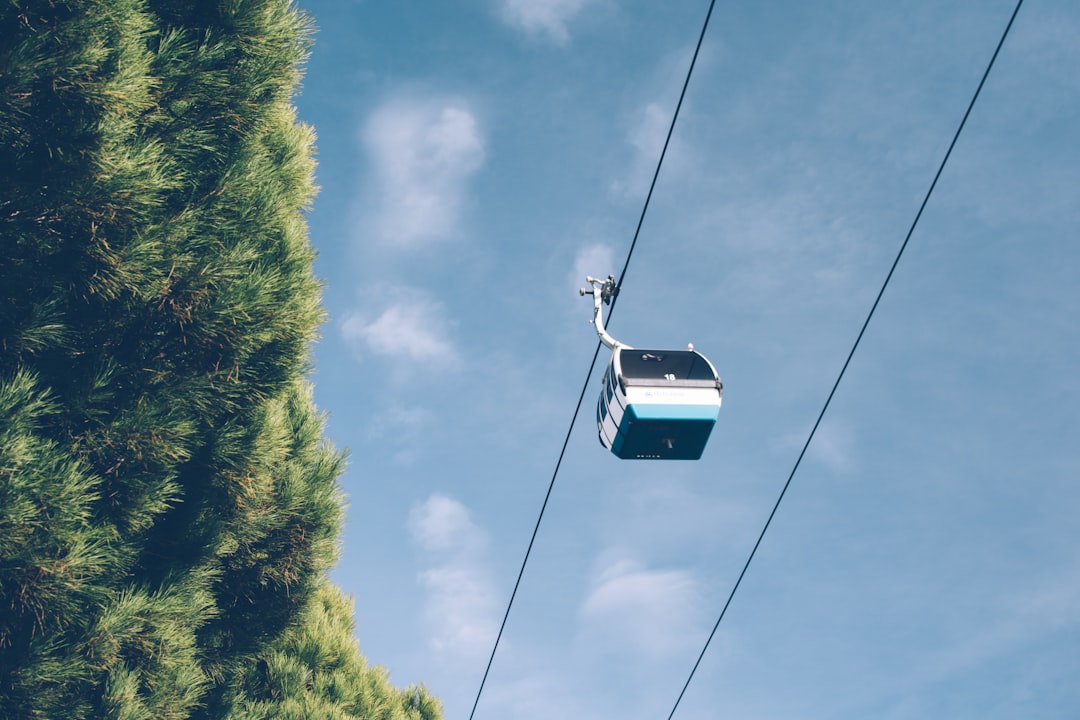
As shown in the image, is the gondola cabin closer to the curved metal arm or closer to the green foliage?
the curved metal arm

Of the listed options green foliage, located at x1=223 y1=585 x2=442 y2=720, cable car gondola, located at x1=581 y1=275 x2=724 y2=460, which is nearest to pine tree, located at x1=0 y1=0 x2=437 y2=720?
green foliage, located at x1=223 y1=585 x2=442 y2=720

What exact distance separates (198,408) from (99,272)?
5.58 ft

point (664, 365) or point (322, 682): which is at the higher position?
point (664, 365)

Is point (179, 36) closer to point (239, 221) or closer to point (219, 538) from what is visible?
point (239, 221)

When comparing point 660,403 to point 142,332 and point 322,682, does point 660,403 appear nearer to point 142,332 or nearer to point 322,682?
point 142,332

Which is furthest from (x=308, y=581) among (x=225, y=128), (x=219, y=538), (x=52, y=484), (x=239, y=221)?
(x=225, y=128)

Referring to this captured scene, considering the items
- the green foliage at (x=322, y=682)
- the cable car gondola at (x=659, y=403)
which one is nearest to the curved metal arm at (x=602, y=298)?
the cable car gondola at (x=659, y=403)

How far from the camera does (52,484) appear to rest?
671 cm

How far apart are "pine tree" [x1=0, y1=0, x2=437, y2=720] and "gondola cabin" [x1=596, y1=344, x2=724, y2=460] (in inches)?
148

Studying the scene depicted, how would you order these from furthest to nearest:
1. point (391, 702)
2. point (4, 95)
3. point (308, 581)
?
point (391, 702)
point (308, 581)
point (4, 95)

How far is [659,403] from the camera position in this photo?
8.69m

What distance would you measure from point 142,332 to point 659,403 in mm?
5516

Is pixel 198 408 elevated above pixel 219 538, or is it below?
above

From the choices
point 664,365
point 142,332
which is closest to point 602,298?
point 664,365
